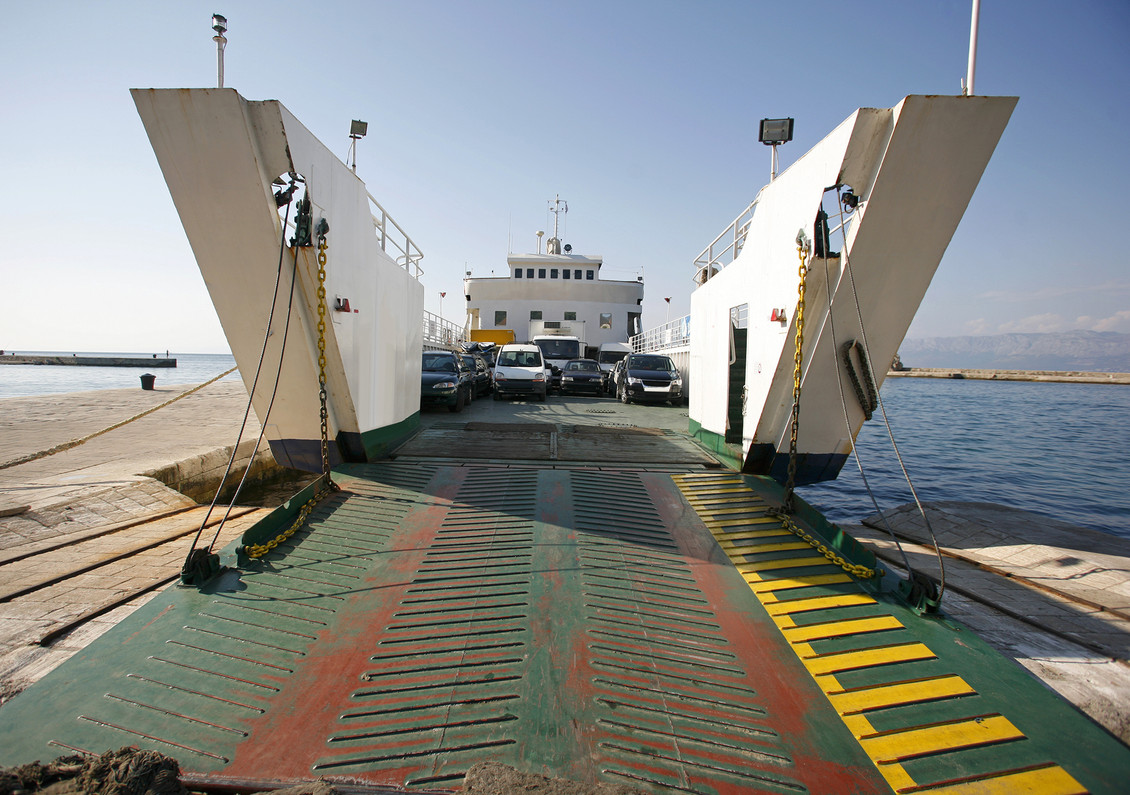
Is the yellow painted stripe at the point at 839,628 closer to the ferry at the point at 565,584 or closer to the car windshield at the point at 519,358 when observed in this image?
the ferry at the point at 565,584

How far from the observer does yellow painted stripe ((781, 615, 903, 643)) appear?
343 cm

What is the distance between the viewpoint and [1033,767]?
2439 millimetres

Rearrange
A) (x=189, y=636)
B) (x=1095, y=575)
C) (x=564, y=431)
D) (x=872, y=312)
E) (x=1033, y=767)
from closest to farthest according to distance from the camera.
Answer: (x=1033, y=767), (x=189, y=636), (x=872, y=312), (x=1095, y=575), (x=564, y=431)

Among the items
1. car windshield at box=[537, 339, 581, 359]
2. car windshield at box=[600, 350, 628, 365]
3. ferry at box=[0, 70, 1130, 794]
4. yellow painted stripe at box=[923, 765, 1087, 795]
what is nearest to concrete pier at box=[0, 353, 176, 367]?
car windshield at box=[600, 350, 628, 365]

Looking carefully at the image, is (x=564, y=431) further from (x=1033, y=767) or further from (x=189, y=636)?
(x=1033, y=767)

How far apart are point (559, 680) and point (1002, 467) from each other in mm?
19241

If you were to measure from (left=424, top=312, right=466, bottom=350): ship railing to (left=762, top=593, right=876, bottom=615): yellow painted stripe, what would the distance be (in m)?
16.7

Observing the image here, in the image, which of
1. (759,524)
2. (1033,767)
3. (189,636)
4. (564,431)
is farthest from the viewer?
(564,431)

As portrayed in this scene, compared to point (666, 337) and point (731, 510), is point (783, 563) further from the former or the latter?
point (666, 337)

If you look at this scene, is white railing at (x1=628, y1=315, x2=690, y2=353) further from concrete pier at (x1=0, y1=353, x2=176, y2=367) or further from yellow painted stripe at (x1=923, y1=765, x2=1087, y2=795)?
concrete pier at (x1=0, y1=353, x2=176, y2=367)

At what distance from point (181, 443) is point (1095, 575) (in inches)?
517

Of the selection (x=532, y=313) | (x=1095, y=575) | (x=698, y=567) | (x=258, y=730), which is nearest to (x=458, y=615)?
(x=258, y=730)

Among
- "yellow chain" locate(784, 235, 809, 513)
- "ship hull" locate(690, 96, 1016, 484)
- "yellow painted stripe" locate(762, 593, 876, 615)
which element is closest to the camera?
"yellow painted stripe" locate(762, 593, 876, 615)

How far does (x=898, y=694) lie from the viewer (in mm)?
2912
